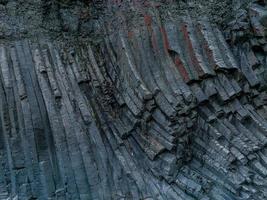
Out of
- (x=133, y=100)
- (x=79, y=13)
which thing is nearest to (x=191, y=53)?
(x=133, y=100)

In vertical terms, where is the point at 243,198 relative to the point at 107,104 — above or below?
below

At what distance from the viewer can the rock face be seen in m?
4.28

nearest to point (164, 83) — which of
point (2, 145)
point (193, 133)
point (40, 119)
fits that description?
point (193, 133)

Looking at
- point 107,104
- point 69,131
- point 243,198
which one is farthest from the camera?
point 107,104

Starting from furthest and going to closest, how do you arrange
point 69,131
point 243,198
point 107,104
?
point 107,104, point 69,131, point 243,198

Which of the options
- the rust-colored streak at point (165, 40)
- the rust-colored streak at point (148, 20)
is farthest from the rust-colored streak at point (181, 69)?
the rust-colored streak at point (148, 20)

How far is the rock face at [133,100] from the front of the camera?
14.0 ft

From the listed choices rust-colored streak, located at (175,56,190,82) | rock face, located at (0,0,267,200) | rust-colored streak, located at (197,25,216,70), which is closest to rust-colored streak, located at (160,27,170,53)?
rock face, located at (0,0,267,200)

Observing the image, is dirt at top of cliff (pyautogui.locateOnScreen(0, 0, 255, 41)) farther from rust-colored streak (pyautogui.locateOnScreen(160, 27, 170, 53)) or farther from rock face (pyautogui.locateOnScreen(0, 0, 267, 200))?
rust-colored streak (pyautogui.locateOnScreen(160, 27, 170, 53))

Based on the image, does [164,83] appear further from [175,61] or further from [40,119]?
[40,119]

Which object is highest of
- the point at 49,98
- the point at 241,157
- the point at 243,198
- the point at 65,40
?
the point at 65,40

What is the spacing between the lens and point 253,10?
492cm

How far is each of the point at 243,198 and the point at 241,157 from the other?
0.37 metres

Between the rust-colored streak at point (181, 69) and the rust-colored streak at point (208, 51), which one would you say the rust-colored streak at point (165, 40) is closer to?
the rust-colored streak at point (181, 69)
